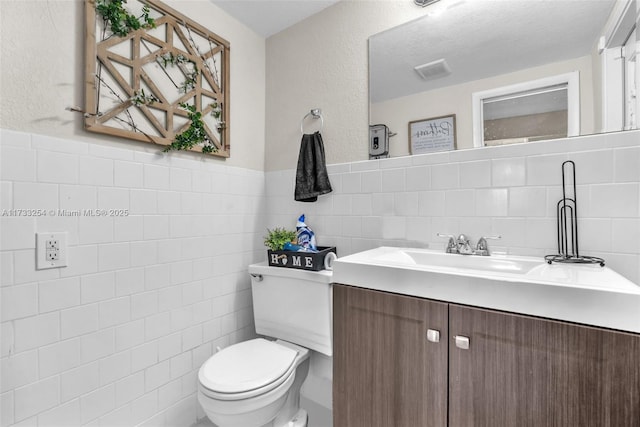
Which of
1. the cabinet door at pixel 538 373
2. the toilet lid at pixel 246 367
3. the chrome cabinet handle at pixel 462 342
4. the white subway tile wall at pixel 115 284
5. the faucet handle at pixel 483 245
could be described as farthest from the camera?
the faucet handle at pixel 483 245

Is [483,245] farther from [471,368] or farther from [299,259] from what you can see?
[299,259]

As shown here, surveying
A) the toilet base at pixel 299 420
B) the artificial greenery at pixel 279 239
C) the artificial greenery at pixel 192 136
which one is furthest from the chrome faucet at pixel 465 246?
the artificial greenery at pixel 192 136

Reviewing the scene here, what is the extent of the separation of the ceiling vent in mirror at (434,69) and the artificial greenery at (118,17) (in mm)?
1308

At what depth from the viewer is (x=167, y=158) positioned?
1494 mm

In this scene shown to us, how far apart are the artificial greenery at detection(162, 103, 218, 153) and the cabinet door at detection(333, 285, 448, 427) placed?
1081 mm

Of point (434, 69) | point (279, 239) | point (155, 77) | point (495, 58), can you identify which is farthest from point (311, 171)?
point (495, 58)

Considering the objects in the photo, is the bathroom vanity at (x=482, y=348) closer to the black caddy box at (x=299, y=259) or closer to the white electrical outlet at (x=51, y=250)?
the black caddy box at (x=299, y=259)

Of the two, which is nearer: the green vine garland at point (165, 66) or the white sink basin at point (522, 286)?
the white sink basin at point (522, 286)

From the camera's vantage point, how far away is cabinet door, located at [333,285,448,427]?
91 centimetres

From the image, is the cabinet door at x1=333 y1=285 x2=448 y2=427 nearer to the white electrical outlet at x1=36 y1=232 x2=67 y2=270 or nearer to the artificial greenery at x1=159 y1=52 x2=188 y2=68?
the white electrical outlet at x1=36 y1=232 x2=67 y2=270

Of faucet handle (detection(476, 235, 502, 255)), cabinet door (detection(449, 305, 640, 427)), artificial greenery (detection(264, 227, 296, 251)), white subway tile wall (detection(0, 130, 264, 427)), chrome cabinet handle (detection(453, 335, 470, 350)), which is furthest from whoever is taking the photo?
artificial greenery (detection(264, 227, 296, 251))

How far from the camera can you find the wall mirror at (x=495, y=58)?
1092 millimetres

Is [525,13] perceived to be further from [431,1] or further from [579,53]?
[431,1]

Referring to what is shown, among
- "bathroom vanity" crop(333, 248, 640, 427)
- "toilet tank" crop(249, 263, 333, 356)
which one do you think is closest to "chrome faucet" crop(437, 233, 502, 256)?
"bathroom vanity" crop(333, 248, 640, 427)
